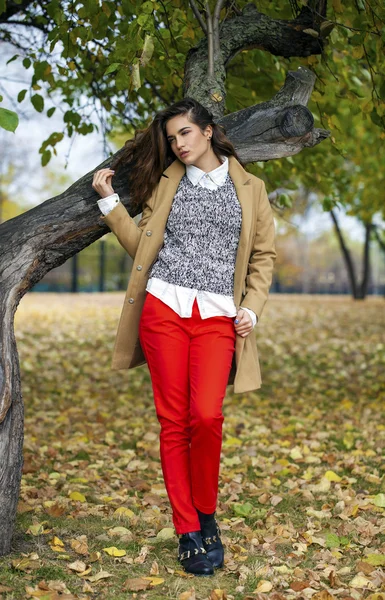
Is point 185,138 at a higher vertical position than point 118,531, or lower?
higher

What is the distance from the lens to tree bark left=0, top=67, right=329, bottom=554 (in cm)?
364

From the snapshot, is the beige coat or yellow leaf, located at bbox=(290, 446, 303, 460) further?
yellow leaf, located at bbox=(290, 446, 303, 460)

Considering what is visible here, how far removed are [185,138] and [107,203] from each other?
51cm

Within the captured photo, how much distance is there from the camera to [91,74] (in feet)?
23.5

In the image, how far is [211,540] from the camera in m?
3.61

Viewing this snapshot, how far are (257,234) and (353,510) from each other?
76.7 inches

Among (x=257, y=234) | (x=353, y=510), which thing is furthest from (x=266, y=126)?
(x=353, y=510)

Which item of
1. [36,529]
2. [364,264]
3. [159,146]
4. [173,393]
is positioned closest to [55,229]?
[159,146]

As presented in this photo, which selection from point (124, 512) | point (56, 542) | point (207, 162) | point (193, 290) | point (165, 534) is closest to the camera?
point (193, 290)

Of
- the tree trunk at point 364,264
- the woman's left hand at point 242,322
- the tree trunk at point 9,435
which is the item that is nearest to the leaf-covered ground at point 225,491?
the tree trunk at point 9,435

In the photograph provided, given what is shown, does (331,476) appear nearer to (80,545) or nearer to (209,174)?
(80,545)

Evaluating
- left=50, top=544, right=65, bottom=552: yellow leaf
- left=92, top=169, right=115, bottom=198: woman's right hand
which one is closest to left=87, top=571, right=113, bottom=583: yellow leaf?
left=50, top=544, right=65, bottom=552: yellow leaf

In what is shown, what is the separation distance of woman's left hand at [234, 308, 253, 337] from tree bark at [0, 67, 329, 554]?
906 mm

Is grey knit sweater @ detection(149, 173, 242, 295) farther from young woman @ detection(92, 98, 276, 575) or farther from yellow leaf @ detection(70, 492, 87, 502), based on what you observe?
yellow leaf @ detection(70, 492, 87, 502)
